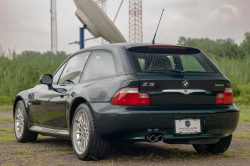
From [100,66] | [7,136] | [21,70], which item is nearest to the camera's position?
[100,66]

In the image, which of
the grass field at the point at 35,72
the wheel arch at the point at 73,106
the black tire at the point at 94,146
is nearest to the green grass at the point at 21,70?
the grass field at the point at 35,72

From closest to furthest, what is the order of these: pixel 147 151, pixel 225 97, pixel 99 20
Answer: pixel 225 97, pixel 147 151, pixel 99 20

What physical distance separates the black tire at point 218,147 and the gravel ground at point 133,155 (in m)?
0.09

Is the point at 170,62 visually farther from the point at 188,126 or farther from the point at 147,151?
the point at 147,151

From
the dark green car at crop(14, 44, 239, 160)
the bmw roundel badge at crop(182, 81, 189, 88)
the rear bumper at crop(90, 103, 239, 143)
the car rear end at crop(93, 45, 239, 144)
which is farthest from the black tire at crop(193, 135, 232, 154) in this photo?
the bmw roundel badge at crop(182, 81, 189, 88)

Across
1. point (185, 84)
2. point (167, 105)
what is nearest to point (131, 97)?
point (167, 105)

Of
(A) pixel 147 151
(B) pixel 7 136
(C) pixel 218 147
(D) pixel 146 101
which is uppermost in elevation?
(D) pixel 146 101

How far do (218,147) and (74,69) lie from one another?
2446mm

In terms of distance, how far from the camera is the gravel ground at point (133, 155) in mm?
4957

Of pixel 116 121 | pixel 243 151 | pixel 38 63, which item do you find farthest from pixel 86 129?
pixel 38 63

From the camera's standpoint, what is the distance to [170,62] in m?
5.22

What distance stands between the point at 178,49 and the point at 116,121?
1469 millimetres

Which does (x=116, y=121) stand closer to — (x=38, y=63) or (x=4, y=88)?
(x=4, y=88)

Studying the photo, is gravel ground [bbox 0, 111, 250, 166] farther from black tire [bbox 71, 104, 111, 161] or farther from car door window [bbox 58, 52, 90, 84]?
car door window [bbox 58, 52, 90, 84]
